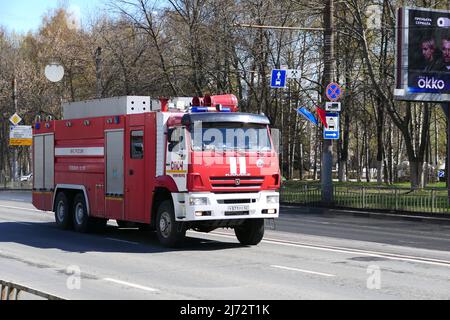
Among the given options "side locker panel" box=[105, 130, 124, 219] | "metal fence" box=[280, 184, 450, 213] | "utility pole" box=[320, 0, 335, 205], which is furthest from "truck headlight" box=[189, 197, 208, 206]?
"utility pole" box=[320, 0, 335, 205]

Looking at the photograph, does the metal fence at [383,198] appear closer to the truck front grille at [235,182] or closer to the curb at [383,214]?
the curb at [383,214]

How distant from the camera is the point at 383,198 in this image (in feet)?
84.2

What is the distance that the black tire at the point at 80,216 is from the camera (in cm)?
1769

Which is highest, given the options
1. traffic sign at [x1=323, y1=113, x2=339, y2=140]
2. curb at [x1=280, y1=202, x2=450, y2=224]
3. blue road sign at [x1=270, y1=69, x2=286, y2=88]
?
blue road sign at [x1=270, y1=69, x2=286, y2=88]

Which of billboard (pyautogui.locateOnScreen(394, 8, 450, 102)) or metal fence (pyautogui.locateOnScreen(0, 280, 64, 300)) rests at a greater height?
billboard (pyautogui.locateOnScreen(394, 8, 450, 102))

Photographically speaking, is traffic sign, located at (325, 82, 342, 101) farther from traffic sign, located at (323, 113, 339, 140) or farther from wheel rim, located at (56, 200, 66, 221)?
wheel rim, located at (56, 200, 66, 221)

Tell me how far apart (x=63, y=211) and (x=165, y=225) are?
5076mm

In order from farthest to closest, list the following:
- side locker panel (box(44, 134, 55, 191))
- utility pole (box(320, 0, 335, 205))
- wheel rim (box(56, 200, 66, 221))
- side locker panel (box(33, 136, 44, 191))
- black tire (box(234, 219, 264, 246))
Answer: utility pole (box(320, 0, 335, 205)) < side locker panel (box(33, 136, 44, 191)) < side locker panel (box(44, 134, 55, 191)) < wheel rim (box(56, 200, 66, 221)) < black tire (box(234, 219, 264, 246))

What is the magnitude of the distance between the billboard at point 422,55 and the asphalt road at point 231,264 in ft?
27.6

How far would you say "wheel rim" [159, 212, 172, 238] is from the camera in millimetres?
14462

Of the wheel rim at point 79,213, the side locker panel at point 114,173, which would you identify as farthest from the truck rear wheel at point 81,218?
the side locker panel at point 114,173

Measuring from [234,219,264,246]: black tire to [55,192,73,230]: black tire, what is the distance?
524 centimetres

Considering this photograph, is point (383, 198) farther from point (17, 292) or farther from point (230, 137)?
point (17, 292)
